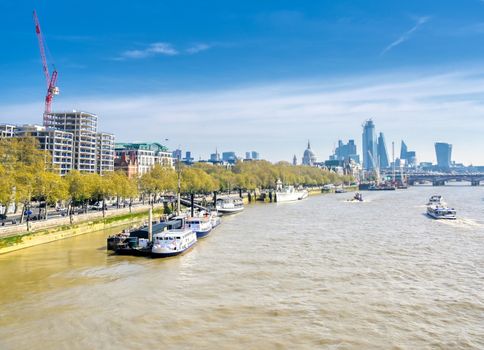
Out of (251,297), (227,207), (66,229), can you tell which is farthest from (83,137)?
(251,297)

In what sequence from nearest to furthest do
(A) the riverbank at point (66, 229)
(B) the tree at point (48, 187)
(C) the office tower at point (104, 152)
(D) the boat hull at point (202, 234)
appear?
(A) the riverbank at point (66, 229) → (D) the boat hull at point (202, 234) → (B) the tree at point (48, 187) → (C) the office tower at point (104, 152)

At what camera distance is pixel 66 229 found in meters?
57.6

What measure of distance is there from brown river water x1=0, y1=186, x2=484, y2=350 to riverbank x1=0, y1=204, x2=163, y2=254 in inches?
69.5

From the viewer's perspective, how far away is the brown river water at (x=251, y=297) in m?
23.5

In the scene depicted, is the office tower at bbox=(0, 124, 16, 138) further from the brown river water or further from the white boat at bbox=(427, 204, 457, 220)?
the white boat at bbox=(427, 204, 457, 220)

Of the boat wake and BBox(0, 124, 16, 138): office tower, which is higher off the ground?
BBox(0, 124, 16, 138): office tower

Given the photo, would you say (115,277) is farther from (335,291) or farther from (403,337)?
(403,337)

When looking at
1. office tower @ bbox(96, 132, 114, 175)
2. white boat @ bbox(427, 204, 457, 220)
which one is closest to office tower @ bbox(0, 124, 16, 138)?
office tower @ bbox(96, 132, 114, 175)

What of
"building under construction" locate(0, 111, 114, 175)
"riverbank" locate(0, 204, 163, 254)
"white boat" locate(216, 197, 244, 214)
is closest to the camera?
"riverbank" locate(0, 204, 163, 254)

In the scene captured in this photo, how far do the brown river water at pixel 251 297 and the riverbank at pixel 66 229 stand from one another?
1.77 meters

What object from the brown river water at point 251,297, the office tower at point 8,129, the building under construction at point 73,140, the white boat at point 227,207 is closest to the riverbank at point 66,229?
the brown river water at point 251,297

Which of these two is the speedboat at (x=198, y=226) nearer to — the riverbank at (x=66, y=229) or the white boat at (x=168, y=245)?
the white boat at (x=168, y=245)

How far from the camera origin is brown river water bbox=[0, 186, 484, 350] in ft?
77.3

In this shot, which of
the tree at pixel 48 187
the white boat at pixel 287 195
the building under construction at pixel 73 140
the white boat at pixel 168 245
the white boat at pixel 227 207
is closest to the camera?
the white boat at pixel 168 245
